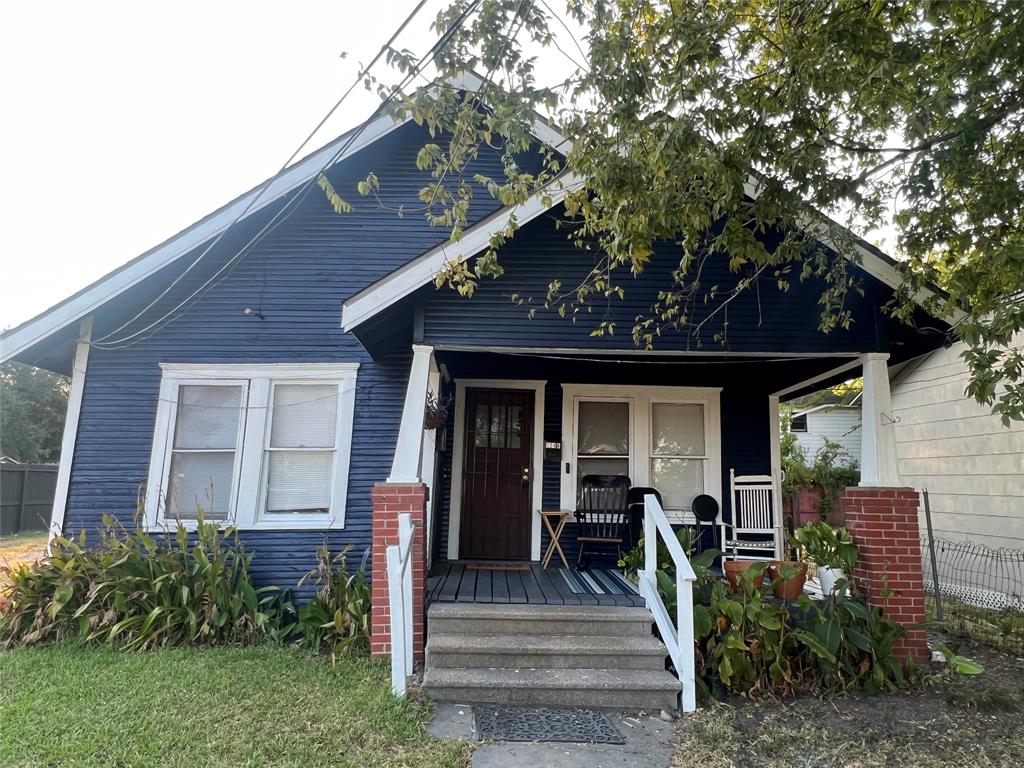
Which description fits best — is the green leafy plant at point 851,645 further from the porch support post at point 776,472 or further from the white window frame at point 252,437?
the white window frame at point 252,437

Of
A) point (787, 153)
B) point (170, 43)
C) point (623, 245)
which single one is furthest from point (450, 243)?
point (170, 43)

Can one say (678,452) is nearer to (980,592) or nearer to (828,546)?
(828,546)

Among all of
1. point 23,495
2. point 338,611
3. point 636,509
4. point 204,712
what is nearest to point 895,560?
point 636,509

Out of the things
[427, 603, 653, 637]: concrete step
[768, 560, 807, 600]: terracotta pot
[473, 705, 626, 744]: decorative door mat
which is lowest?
[473, 705, 626, 744]: decorative door mat

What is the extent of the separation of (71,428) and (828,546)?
24.7 feet

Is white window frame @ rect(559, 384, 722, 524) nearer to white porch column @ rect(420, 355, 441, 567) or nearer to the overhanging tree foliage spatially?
white porch column @ rect(420, 355, 441, 567)

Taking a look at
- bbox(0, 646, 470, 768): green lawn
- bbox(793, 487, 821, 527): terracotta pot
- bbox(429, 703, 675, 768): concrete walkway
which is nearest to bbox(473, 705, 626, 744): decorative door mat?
bbox(429, 703, 675, 768): concrete walkway

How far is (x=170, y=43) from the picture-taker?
4.95 metres

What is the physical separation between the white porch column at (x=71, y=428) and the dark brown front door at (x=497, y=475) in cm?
418

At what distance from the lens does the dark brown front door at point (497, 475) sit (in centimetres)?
716

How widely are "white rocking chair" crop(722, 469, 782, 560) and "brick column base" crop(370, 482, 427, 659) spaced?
11.8 feet

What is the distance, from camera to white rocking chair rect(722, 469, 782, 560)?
6758 millimetres

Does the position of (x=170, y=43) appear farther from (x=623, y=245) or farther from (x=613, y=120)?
(x=623, y=245)

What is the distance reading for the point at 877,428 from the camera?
5090mm
